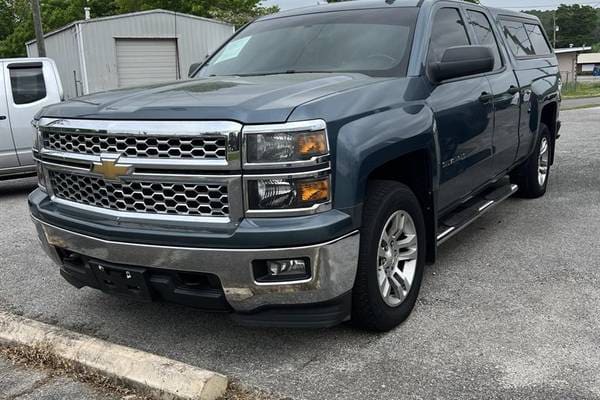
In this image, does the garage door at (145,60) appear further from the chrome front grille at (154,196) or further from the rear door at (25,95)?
the chrome front grille at (154,196)

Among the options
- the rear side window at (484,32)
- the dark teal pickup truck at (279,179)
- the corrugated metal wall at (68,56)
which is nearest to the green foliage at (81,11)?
the corrugated metal wall at (68,56)

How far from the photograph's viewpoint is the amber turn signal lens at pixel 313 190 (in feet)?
9.39

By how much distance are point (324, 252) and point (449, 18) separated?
2.64 metres

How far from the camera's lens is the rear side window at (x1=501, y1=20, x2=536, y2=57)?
5836mm

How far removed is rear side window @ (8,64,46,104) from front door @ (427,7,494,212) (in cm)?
613

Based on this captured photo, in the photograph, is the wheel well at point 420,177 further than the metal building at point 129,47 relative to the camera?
No

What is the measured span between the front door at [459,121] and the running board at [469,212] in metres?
0.16

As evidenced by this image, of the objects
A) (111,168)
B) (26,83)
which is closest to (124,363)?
(111,168)

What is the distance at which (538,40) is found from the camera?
684 cm

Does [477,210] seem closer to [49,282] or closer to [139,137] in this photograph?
[139,137]

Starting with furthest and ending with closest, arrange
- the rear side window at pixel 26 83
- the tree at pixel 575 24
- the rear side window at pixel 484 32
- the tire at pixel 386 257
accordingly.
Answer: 1. the tree at pixel 575 24
2. the rear side window at pixel 26 83
3. the rear side window at pixel 484 32
4. the tire at pixel 386 257

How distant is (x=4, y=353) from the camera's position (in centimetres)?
349

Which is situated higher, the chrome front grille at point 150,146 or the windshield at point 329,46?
the windshield at point 329,46

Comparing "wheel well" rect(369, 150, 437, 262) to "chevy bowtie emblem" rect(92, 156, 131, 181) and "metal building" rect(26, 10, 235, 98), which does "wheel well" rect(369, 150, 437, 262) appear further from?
"metal building" rect(26, 10, 235, 98)
